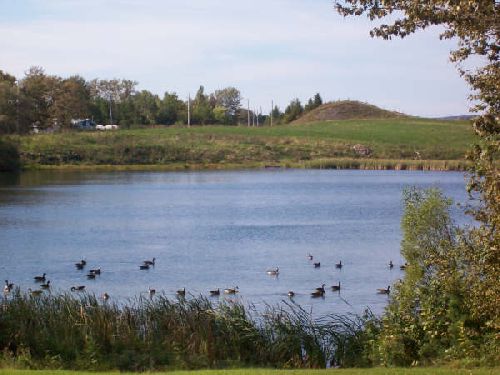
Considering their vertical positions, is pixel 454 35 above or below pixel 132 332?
above

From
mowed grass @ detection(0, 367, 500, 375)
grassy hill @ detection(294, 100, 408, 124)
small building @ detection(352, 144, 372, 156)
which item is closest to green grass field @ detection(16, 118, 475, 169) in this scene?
small building @ detection(352, 144, 372, 156)

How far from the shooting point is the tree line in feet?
394

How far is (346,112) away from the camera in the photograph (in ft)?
567

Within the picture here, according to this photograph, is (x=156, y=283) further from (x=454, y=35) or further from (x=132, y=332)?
(x=454, y=35)

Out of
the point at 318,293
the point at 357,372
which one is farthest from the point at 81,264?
the point at 357,372

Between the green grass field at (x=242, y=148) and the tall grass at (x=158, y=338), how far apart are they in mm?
85495

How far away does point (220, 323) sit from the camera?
58.6 feet

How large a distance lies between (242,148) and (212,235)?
252 feet

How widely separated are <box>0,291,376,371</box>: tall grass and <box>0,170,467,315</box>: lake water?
8.21 m

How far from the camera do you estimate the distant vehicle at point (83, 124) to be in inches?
5731

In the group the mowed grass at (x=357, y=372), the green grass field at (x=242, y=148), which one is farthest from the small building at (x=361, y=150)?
the mowed grass at (x=357, y=372)

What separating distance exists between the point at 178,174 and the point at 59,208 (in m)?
43.0

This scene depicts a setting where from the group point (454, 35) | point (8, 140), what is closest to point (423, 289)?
point (454, 35)

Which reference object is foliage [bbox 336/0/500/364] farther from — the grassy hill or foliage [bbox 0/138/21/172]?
the grassy hill
